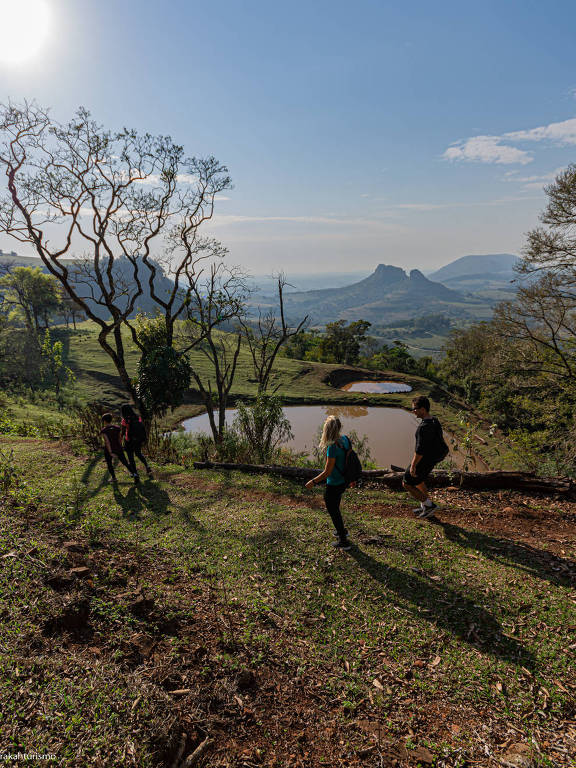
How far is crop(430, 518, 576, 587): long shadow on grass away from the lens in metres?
5.86

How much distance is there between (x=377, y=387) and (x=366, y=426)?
17.4 metres

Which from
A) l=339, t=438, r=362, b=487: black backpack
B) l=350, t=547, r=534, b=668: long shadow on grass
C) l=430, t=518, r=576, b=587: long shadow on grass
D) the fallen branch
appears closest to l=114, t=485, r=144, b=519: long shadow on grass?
the fallen branch

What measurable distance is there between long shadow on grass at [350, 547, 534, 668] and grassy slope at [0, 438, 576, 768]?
0.08 ft

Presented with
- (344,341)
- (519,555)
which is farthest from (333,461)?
(344,341)

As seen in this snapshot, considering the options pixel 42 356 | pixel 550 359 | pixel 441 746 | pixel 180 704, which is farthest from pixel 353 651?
pixel 42 356

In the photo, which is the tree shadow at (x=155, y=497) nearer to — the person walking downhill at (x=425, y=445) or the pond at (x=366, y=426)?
the person walking downhill at (x=425, y=445)

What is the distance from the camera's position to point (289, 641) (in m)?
4.71

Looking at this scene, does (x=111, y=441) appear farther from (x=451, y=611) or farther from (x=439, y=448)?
(x=451, y=611)

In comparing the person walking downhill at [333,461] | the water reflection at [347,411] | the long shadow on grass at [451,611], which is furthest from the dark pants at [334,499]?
the water reflection at [347,411]

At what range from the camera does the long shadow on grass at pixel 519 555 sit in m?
5.86

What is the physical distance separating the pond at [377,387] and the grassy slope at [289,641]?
39.3m

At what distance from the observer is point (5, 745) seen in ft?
9.41

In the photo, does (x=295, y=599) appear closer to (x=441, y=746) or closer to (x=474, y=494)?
(x=441, y=746)

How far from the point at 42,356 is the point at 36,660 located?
37.3 metres
